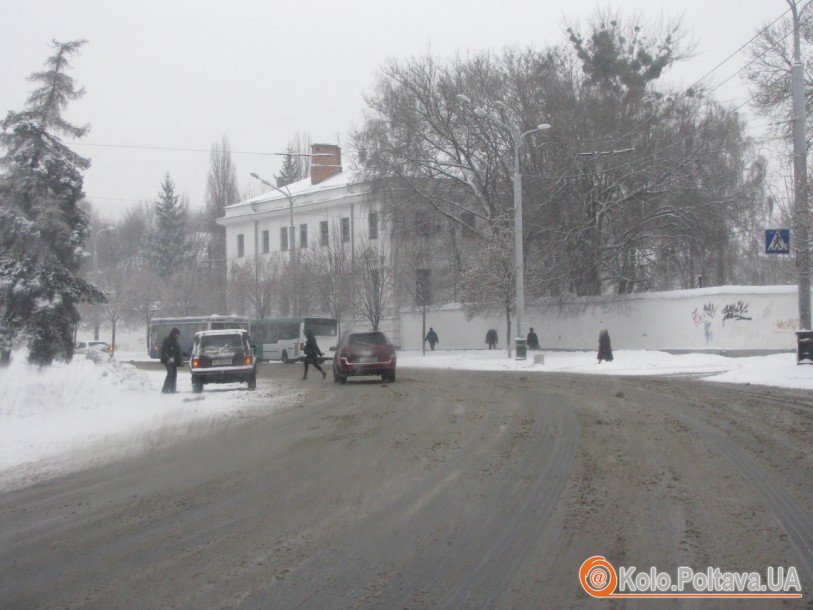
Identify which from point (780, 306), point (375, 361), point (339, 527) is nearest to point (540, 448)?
point (339, 527)

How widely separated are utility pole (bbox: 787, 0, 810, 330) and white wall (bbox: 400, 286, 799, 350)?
893 cm

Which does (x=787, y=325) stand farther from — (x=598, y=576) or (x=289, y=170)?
(x=289, y=170)

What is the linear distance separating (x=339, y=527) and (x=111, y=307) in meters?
66.7

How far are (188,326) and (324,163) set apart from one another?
22568 millimetres

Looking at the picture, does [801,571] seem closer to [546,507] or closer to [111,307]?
[546,507]

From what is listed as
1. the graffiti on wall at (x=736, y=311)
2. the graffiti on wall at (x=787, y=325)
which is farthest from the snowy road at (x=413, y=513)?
the graffiti on wall at (x=736, y=311)

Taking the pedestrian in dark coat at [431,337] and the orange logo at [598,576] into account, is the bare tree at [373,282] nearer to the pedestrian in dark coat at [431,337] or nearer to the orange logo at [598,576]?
the pedestrian in dark coat at [431,337]

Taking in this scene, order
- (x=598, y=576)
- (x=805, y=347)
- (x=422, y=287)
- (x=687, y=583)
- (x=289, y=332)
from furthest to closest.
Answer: (x=289, y=332) → (x=422, y=287) → (x=805, y=347) → (x=598, y=576) → (x=687, y=583)

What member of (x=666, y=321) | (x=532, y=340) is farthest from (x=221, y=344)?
(x=666, y=321)

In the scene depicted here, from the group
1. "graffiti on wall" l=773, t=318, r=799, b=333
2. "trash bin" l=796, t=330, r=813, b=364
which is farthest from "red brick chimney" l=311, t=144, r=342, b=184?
"trash bin" l=796, t=330, r=813, b=364

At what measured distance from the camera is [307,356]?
2911cm

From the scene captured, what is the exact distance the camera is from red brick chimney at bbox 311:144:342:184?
7181 cm

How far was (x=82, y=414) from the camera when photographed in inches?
698

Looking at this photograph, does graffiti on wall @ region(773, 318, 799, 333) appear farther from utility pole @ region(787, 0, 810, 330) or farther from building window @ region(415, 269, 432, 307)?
building window @ region(415, 269, 432, 307)
